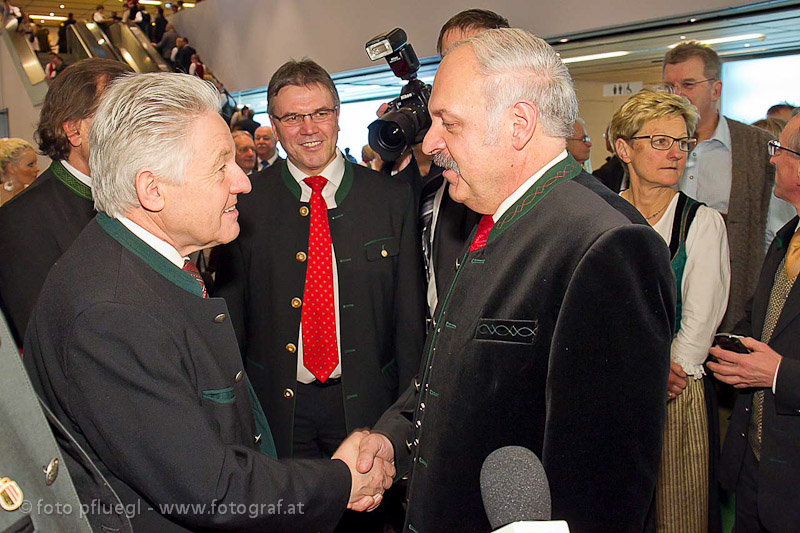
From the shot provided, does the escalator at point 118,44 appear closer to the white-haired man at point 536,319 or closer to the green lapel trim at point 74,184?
the green lapel trim at point 74,184

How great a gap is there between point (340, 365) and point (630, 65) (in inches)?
176

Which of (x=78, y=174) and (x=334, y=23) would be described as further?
(x=334, y=23)

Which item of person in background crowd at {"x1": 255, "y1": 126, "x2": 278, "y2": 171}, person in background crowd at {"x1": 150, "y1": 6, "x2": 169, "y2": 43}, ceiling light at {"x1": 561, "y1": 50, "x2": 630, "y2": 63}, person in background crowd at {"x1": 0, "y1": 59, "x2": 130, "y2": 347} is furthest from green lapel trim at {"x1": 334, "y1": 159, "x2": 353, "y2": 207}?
person in background crowd at {"x1": 150, "y1": 6, "x2": 169, "y2": 43}

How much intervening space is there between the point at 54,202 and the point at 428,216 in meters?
1.33

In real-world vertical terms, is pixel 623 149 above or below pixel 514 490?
above

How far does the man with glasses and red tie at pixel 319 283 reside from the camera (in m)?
2.41

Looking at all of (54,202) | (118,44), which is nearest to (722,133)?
(54,202)

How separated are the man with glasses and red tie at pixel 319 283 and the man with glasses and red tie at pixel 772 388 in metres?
1.11

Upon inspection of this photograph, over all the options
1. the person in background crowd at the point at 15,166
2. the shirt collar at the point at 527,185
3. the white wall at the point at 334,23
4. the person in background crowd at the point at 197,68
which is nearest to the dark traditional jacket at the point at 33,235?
the shirt collar at the point at 527,185

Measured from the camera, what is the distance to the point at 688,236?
2.46m

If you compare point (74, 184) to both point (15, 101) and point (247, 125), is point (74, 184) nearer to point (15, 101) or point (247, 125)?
point (247, 125)

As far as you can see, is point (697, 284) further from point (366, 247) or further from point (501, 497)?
point (501, 497)

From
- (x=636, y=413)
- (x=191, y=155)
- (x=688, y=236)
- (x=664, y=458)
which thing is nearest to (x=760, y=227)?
(x=688, y=236)

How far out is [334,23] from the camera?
30.0 ft
